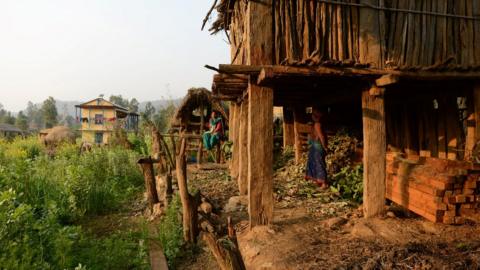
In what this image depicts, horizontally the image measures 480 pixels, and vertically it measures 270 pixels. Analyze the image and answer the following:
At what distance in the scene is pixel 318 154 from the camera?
7.63 meters

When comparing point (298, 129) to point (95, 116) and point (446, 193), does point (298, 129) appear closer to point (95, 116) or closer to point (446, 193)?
point (446, 193)

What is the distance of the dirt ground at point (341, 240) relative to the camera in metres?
3.55

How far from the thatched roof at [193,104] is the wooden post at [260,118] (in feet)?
30.3

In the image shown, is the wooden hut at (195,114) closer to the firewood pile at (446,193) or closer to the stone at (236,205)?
the stone at (236,205)

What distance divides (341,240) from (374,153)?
1.74 m

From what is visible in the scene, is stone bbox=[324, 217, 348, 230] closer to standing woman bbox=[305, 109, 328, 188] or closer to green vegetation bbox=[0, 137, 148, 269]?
standing woman bbox=[305, 109, 328, 188]

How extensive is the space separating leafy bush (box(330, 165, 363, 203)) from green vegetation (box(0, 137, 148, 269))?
4.50 metres

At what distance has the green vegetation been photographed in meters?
4.37

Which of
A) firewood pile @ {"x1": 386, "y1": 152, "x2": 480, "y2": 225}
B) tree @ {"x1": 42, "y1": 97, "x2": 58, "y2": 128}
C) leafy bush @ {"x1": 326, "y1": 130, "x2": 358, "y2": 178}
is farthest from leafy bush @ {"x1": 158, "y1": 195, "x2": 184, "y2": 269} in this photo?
tree @ {"x1": 42, "y1": 97, "x2": 58, "y2": 128}

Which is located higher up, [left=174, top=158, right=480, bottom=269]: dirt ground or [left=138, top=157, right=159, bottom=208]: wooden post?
[left=138, top=157, right=159, bottom=208]: wooden post

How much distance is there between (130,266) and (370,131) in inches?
178

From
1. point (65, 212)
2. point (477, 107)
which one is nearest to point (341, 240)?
point (477, 107)

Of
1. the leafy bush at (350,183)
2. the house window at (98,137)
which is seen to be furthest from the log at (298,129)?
the house window at (98,137)

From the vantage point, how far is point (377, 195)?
561 centimetres
